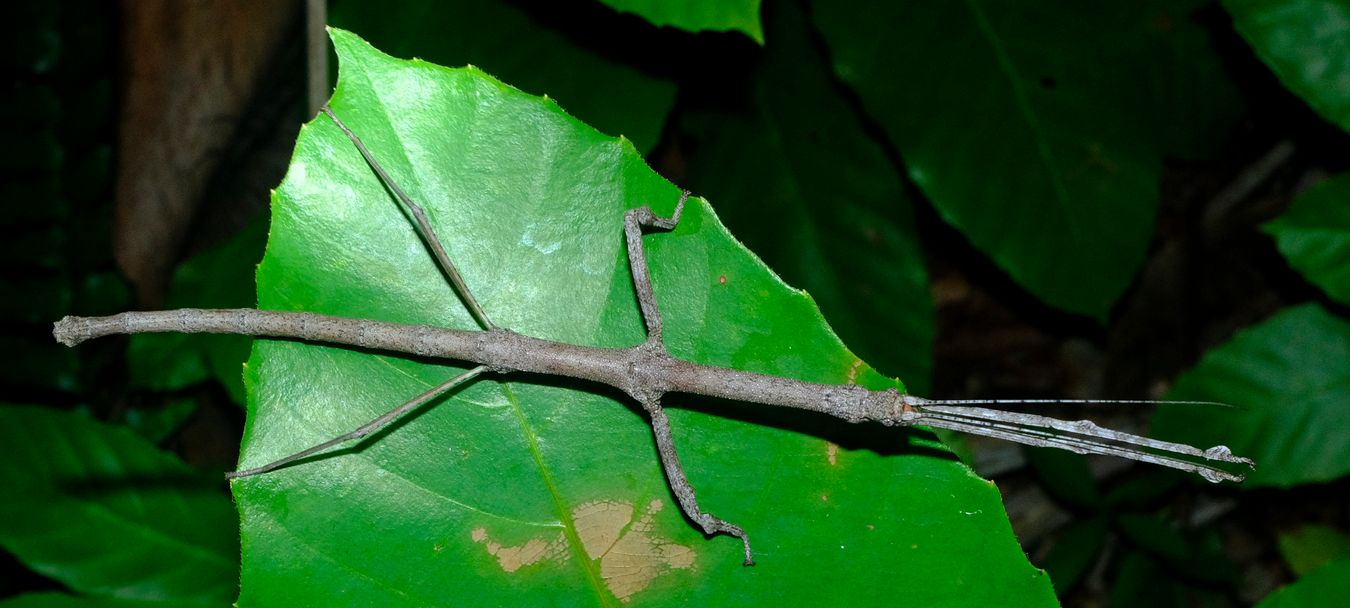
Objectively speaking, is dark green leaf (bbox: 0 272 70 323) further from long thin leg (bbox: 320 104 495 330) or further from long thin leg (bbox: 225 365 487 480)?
long thin leg (bbox: 320 104 495 330)

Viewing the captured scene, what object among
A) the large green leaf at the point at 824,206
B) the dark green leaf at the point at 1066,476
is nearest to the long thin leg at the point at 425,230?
the large green leaf at the point at 824,206

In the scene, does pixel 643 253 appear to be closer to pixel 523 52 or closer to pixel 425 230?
pixel 425 230

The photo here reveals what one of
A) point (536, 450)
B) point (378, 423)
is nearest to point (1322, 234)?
point (536, 450)

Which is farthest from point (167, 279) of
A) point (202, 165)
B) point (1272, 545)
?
point (1272, 545)

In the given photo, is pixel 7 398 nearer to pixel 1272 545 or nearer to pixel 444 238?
pixel 444 238

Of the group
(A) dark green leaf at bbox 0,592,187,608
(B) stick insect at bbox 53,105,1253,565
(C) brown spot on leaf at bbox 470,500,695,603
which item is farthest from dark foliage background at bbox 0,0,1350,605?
(C) brown spot on leaf at bbox 470,500,695,603

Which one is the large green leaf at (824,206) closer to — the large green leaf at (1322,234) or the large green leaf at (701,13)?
the large green leaf at (1322,234)

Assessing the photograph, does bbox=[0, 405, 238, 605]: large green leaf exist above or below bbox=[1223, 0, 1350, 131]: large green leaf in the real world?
below
